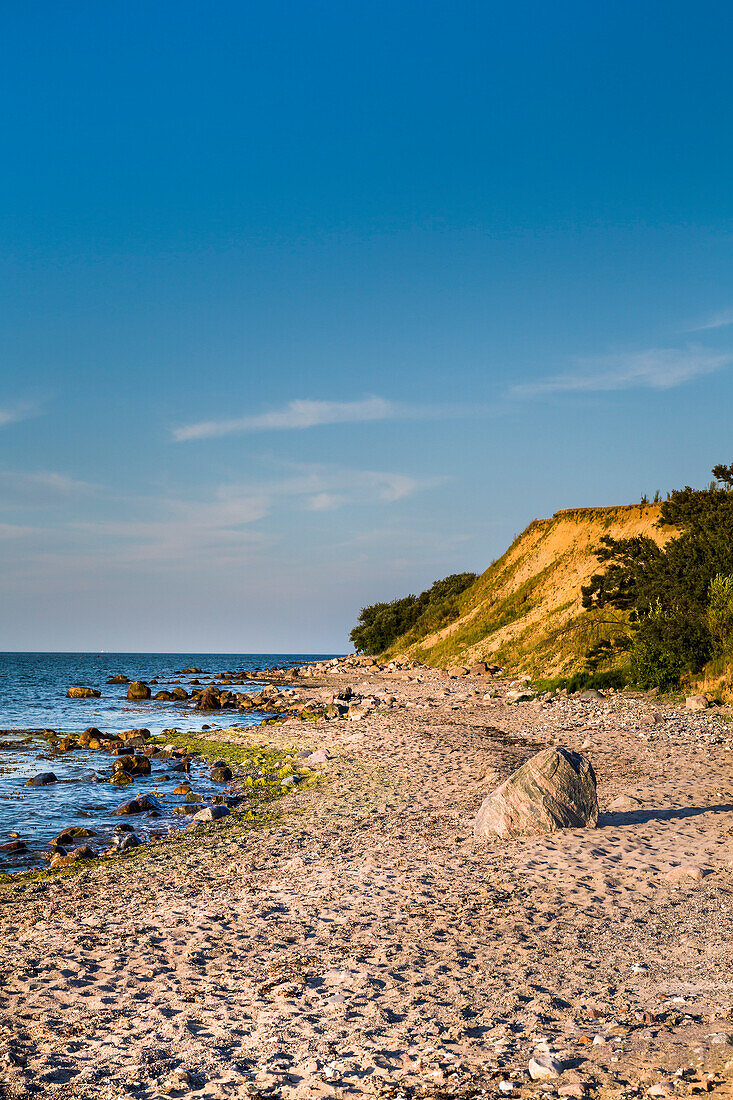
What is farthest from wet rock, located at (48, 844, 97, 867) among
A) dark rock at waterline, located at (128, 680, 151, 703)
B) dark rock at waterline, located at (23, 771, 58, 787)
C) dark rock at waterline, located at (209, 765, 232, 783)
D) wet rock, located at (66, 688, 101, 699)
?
wet rock, located at (66, 688, 101, 699)

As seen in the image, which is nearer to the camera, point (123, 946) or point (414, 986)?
point (414, 986)

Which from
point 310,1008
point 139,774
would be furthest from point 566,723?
point 310,1008

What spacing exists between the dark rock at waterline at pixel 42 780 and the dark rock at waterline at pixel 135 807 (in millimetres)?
3898

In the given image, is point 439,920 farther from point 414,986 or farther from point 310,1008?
point 310,1008

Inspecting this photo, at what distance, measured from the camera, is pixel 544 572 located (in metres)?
52.2

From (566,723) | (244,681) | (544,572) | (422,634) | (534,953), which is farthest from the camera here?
(244,681)

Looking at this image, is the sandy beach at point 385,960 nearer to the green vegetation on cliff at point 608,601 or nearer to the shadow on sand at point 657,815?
the shadow on sand at point 657,815

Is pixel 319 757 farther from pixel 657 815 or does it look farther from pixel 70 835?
pixel 657 815

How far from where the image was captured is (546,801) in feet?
35.9

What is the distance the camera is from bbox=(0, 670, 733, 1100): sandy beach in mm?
5027

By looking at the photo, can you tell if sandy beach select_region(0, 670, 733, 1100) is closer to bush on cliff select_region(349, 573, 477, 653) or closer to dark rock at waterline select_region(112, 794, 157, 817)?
dark rock at waterline select_region(112, 794, 157, 817)

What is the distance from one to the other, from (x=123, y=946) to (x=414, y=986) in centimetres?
320

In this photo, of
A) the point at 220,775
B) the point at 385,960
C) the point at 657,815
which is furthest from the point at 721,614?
the point at 385,960

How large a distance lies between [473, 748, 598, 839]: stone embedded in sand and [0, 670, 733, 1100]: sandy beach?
0.86 feet
